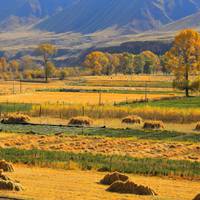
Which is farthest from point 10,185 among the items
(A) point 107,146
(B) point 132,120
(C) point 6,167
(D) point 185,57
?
(D) point 185,57

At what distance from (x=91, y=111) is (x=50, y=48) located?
110 meters

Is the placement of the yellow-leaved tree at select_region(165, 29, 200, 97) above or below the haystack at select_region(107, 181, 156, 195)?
above

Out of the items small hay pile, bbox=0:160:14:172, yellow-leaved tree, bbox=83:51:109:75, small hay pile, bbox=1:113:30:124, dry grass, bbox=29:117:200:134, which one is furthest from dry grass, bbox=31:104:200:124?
yellow-leaved tree, bbox=83:51:109:75

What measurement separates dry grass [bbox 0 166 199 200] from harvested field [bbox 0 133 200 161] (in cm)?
919

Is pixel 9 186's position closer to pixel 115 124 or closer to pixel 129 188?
pixel 129 188

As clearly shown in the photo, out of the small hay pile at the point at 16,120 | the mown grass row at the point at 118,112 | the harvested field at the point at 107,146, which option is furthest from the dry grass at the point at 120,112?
the harvested field at the point at 107,146

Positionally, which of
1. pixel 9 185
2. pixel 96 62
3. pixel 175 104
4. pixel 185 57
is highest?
pixel 185 57

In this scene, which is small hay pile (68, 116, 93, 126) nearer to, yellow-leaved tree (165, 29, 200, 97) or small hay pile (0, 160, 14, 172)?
small hay pile (0, 160, 14, 172)

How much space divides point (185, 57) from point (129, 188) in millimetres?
70522

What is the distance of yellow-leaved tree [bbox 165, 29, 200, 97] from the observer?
95000 mm

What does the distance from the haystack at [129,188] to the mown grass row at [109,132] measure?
76.1 ft

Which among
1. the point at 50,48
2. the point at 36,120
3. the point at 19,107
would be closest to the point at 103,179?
the point at 36,120

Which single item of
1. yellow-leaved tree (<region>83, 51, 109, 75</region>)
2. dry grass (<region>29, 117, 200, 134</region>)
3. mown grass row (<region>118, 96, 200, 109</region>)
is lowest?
dry grass (<region>29, 117, 200, 134</region>)

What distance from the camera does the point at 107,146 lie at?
4612 centimetres
